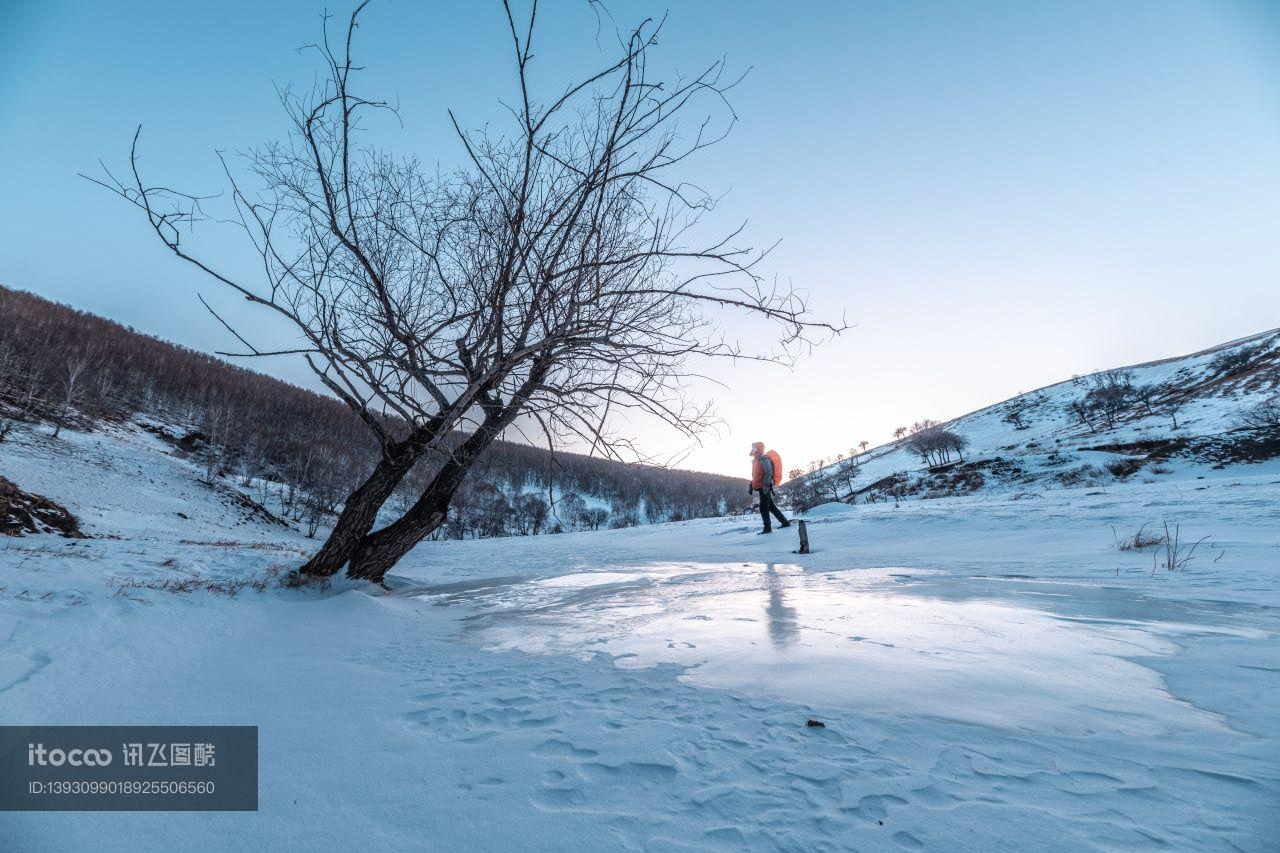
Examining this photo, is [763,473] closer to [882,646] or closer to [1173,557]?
[1173,557]

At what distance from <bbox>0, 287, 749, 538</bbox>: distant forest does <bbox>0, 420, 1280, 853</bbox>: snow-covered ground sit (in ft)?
58.6

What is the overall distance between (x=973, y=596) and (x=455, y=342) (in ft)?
16.4

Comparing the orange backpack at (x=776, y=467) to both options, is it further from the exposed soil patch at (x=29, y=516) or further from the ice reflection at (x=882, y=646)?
the exposed soil patch at (x=29, y=516)

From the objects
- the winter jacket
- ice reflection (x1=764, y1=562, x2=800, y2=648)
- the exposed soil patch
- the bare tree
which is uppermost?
the bare tree

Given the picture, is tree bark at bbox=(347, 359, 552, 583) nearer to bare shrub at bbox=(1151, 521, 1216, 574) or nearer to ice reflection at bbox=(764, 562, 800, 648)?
ice reflection at bbox=(764, 562, 800, 648)

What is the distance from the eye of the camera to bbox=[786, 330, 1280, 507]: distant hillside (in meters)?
24.1

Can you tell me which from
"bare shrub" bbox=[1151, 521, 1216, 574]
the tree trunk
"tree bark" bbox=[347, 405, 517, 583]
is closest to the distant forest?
"tree bark" bbox=[347, 405, 517, 583]

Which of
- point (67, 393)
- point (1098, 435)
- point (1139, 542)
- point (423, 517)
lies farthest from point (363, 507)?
point (67, 393)

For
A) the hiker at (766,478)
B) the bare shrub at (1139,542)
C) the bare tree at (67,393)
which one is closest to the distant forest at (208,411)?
the bare tree at (67,393)

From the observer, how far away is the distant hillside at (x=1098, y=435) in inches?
949

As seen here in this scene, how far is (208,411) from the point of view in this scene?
5309cm

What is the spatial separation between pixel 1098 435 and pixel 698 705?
45.6 m

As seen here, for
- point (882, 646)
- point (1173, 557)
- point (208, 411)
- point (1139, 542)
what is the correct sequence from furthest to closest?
point (208, 411)
point (1139, 542)
point (1173, 557)
point (882, 646)

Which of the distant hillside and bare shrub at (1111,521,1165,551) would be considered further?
the distant hillside
